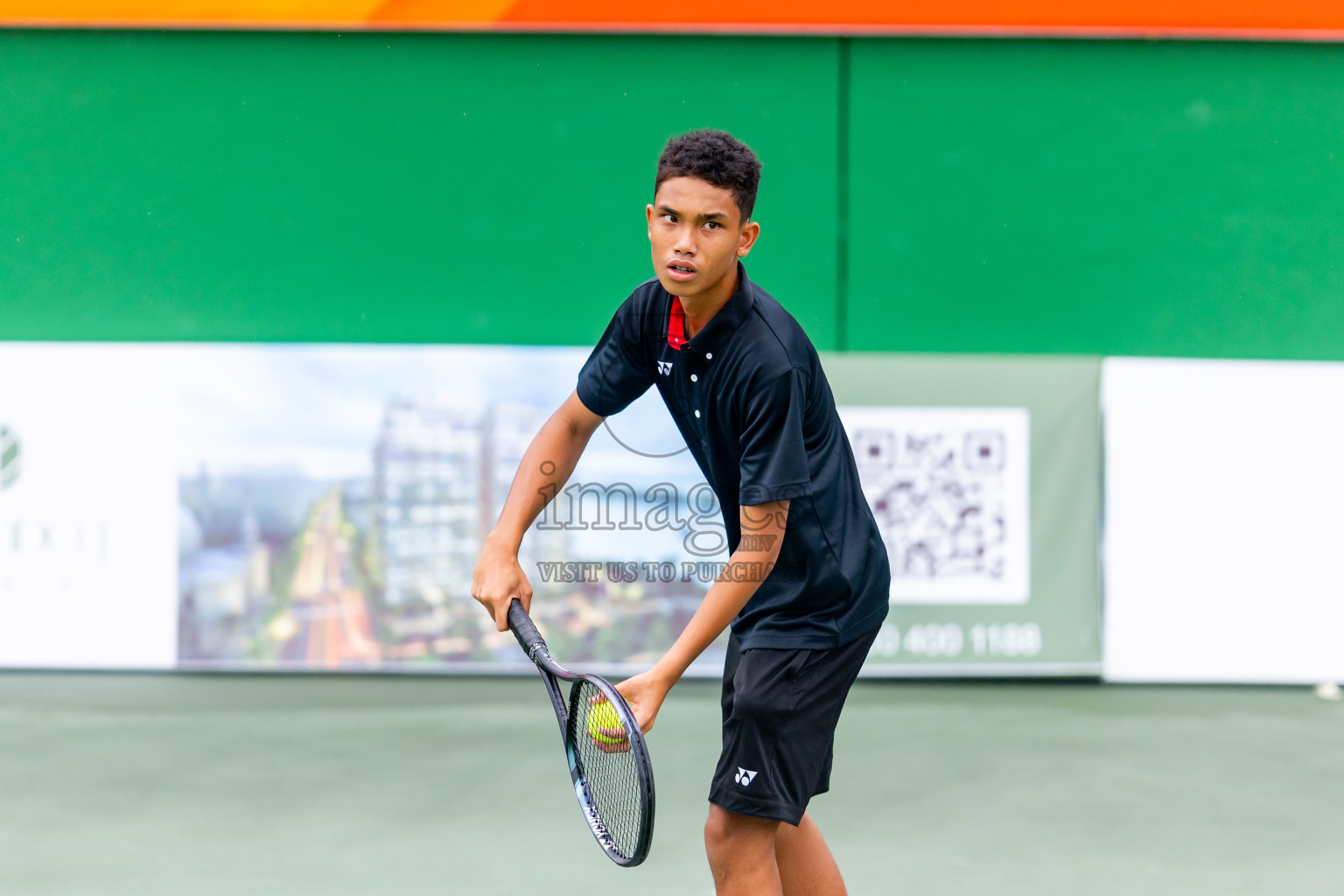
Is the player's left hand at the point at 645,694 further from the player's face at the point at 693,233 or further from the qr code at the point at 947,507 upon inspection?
the qr code at the point at 947,507

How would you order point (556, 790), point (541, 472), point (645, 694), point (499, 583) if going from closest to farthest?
point (645, 694) < point (499, 583) < point (541, 472) < point (556, 790)

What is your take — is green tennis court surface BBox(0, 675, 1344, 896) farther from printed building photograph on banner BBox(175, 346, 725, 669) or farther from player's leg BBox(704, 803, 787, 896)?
player's leg BBox(704, 803, 787, 896)

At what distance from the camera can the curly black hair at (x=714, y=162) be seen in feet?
5.98

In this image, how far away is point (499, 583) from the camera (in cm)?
198

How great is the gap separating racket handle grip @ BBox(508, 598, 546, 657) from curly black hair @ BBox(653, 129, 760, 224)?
748 millimetres

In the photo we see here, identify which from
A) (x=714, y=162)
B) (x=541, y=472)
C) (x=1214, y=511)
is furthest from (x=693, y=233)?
(x=1214, y=511)

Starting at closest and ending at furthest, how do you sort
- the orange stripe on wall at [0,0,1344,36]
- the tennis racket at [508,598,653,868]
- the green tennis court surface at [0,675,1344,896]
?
the tennis racket at [508,598,653,868] → the green tennis court surface at [0,675,1344,896] → the orange stripe on wall at [0,0,1344,36]

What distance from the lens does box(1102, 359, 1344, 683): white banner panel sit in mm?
4754

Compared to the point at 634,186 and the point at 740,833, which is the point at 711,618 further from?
the point at 634,186

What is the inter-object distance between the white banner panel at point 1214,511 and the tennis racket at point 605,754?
3265 mm

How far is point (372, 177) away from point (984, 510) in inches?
118

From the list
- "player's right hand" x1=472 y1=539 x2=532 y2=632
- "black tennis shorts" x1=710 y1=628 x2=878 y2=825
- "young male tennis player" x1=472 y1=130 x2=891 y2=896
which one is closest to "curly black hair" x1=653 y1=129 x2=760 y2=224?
"young male tennis player" x1=472 y1=130 x2=891 y2=896

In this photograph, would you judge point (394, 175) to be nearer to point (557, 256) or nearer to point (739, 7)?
point (557, 256)

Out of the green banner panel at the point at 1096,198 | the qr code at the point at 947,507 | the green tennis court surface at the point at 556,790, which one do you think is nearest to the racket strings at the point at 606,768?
the green tennis court surface at the point at 556,790
